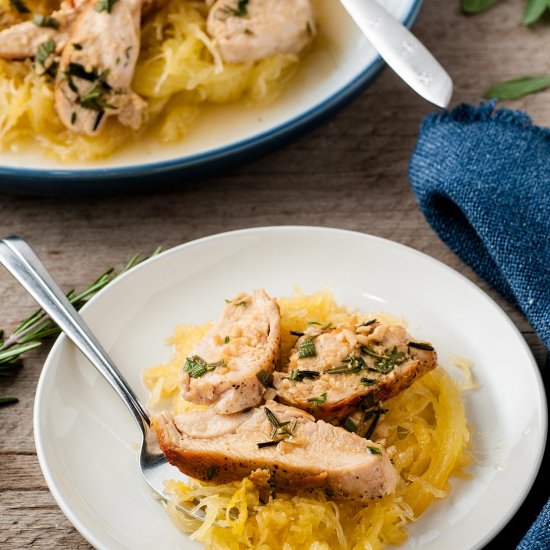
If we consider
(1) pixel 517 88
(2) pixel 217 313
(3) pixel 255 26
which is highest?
(3) pixel 255 26

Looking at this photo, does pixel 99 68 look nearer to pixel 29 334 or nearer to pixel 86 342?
pixel 29 334

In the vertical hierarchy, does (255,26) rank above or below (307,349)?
above

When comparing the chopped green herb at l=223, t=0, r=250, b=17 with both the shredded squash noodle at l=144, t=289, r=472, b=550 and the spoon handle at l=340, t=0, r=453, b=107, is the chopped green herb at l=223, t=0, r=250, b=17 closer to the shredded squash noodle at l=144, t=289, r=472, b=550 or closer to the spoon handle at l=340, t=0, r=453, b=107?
the spoon handle at l=340, t=0, r=453, b=107

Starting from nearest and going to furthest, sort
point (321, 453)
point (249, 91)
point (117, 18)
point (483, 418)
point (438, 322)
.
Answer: point (321, 453) → point (483, 418) → point (438, 322) → point (117, 18) → point (249, 91)

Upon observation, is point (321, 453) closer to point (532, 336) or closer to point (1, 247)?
point (532, 336)

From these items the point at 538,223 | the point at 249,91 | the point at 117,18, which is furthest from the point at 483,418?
the point at 117,18

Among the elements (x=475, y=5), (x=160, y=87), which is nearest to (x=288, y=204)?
(x=160, y=87)
